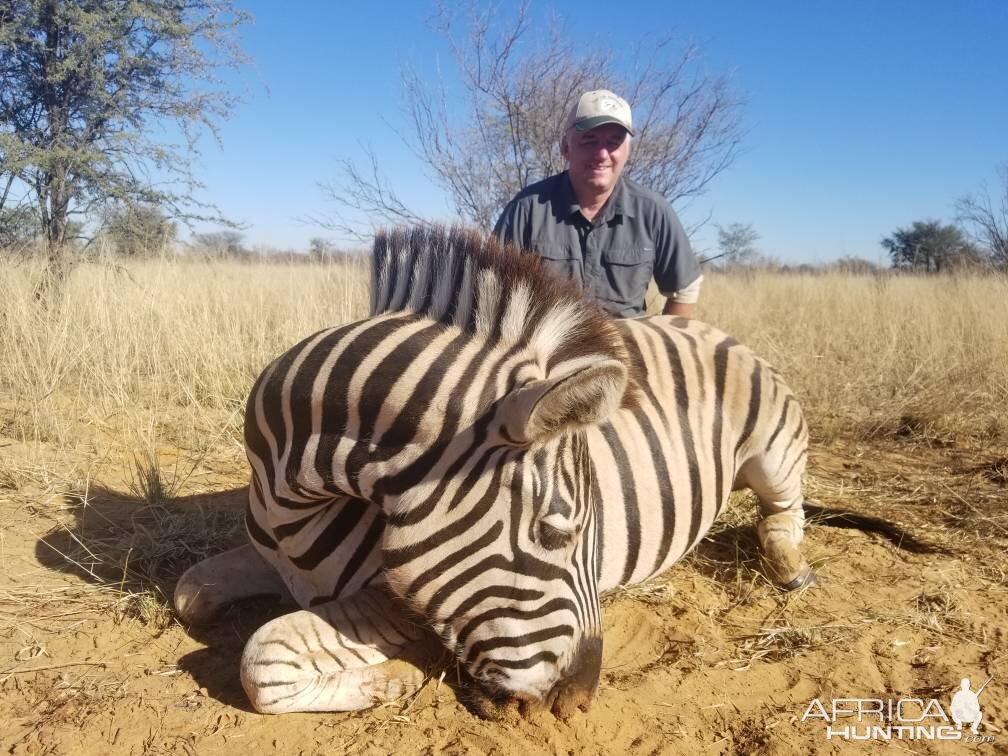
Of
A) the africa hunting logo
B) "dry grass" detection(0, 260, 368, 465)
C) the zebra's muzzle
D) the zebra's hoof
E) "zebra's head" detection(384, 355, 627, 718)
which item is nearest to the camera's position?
"zebra's head" detection(384, 355, 627, 718)

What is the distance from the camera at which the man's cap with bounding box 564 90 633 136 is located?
362cm

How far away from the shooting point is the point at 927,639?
2.46 meters

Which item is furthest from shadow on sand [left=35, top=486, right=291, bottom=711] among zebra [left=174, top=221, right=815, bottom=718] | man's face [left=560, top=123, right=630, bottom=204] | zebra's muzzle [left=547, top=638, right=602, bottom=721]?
man's face [left=560, top=123, right=630, bottom=204]

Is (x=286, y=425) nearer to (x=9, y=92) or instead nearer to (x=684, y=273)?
(x=684, y=273)

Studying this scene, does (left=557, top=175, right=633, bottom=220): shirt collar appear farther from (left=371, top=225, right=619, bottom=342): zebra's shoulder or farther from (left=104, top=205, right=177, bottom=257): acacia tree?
(left=104, top=205, right=177, bottom=257): acacia tree

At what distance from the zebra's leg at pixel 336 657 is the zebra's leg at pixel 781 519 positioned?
1740 mm

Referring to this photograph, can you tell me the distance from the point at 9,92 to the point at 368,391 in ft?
25.8

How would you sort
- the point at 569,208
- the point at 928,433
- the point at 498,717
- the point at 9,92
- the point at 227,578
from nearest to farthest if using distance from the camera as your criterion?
the point at 498,717, the point at 227,578, the point at 569,208, the point at 928,433, the point at 9,92

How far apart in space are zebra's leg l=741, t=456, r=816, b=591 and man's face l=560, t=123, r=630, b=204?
1.89 meters

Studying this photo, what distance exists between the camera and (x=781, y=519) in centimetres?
303

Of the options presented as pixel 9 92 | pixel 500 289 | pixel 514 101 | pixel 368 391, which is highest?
pixel 514 101

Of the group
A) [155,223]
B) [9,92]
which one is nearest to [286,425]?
[155,223]

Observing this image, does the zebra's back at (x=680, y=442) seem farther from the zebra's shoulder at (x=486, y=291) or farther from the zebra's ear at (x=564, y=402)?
the zebra's ear at (x=564, y=402)

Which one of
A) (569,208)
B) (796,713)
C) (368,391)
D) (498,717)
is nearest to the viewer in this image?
(368,391)
